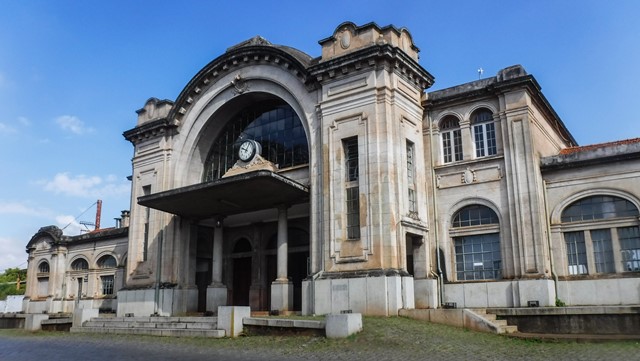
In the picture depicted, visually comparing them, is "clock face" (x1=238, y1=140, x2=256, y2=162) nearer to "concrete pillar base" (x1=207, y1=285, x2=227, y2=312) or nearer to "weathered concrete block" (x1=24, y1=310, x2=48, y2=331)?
→ "concrete pillar base" (x1=207, y1=285, x2=227, y2=312)

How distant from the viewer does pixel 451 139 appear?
22312 mm

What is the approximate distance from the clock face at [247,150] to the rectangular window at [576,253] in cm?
1293

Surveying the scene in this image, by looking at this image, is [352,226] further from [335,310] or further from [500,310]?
[500,310]

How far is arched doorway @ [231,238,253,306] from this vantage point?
27047 millimetres

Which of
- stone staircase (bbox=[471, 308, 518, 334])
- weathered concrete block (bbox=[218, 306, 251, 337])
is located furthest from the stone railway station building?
weathered concrete block (bbox=[218, 306, 251, 337])

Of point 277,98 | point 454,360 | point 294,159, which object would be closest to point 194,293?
point 294,159

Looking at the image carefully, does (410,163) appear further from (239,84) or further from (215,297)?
(215,297)

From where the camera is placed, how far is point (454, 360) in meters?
11.8

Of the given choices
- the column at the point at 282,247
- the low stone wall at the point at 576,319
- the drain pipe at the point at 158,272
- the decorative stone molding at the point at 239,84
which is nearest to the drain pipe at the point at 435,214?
the low stone wall at the point at 576,319

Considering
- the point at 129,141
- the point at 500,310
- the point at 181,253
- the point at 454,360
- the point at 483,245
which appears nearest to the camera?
the point at 454,360

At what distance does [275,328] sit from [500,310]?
7065mm

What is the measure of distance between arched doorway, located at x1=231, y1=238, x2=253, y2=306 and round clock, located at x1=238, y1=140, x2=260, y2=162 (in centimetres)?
469

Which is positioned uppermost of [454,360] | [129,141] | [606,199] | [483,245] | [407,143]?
[129,141]

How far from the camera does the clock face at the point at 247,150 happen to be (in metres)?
24.6
